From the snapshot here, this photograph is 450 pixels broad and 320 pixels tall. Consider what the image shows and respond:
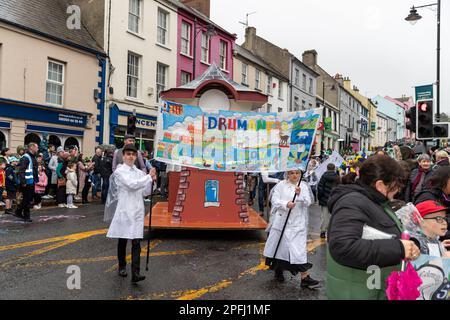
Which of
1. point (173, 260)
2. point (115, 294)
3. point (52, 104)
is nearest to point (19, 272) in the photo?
point (115, 294)

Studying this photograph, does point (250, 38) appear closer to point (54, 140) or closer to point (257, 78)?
point (257, 78)

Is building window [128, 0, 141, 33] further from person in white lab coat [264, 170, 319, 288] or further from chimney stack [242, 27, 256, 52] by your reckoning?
chimney stack [242, 27, 256, 52]

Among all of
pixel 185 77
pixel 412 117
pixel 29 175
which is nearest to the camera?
pixel 29 175

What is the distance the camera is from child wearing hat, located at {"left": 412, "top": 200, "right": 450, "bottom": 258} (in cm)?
253

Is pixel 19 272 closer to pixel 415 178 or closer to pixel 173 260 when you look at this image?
pixel 173 260

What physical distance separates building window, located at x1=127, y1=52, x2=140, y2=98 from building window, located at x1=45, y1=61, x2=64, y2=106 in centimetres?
375

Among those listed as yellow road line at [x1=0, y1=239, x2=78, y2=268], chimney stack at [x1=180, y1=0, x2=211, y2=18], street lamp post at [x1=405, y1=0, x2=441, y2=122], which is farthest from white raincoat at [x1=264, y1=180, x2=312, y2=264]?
chimney stack at [x1=180, y1=0, x2=211, y2=18]

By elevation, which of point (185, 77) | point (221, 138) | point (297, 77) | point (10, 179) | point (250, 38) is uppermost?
point (250, 38)

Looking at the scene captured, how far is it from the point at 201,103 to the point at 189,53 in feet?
50.5

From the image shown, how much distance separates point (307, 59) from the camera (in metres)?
42.7

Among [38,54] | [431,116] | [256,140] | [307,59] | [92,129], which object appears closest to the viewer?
[256,140]

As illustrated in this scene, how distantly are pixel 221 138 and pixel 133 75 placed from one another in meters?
13.4

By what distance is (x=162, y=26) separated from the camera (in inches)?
848

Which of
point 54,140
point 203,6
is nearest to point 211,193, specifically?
point 54,140
